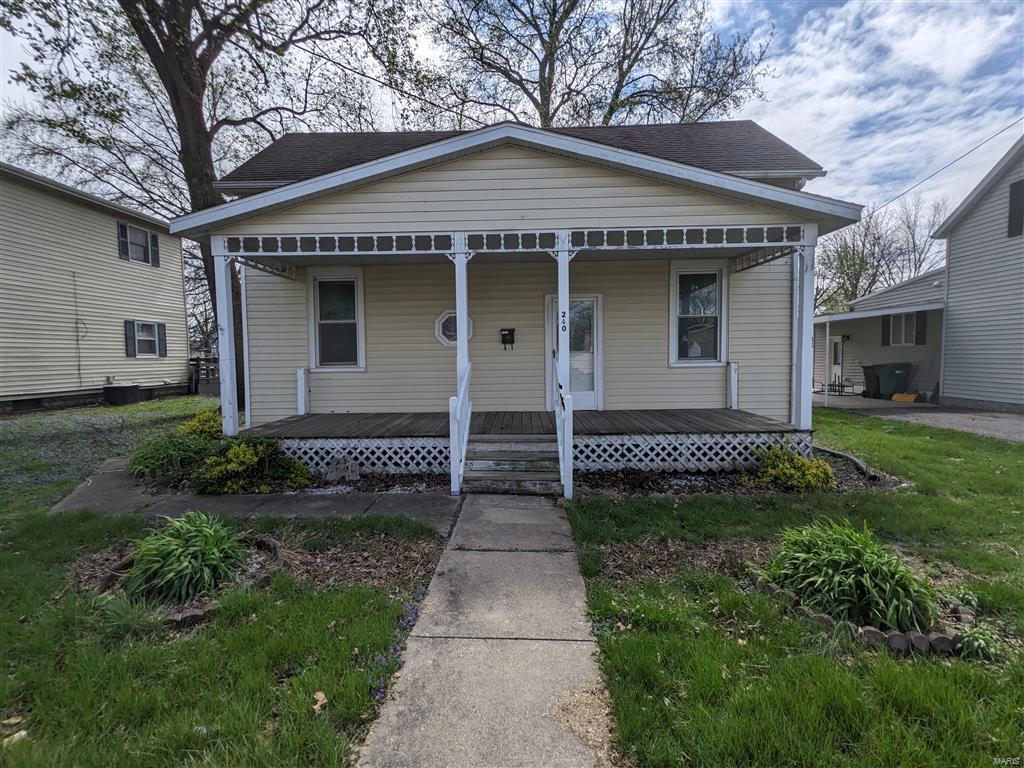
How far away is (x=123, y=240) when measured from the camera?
1603cm

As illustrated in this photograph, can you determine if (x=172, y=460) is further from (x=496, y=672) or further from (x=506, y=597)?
(x=496, y=672)

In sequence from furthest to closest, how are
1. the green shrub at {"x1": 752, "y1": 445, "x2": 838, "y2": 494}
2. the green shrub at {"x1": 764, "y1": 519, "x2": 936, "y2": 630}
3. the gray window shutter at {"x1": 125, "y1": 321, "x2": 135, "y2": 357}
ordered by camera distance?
the gray window shutter at {"x1": 125, "y1": 321, "x2": 135, "y2": 357} → the green shrub at {"x1": 752, "y1": 445, "x2": 838, "y2": 494} → the green shrub at {"x1": 764, "y1": 519, "x2": 936, "y2": 630}

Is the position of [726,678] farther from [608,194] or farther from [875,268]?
[875,268]

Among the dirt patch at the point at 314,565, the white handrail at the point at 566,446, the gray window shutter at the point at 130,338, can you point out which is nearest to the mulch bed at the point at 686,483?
the white handrail at the point at 566,446

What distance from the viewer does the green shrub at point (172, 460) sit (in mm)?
6230

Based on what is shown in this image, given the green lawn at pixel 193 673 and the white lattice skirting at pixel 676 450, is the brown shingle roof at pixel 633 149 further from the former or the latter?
the green lawn at pixel 193 673

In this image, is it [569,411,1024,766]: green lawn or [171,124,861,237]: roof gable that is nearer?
[569,411,1024,766]: green lawn

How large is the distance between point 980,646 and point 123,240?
841 inches

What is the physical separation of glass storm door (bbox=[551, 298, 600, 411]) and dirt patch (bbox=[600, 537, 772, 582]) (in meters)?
4.10

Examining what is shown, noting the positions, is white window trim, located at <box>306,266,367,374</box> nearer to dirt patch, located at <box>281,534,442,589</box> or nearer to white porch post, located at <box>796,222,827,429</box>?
dirt patch, located at <box>281,534,442,589</box>

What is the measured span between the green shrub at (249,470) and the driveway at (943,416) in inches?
461

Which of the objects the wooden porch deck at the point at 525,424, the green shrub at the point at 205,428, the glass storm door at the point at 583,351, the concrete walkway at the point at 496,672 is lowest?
the concrete walkway at the point at 496,672

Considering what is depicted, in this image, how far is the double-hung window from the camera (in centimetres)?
813

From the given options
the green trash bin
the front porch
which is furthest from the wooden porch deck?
the green trash bin
